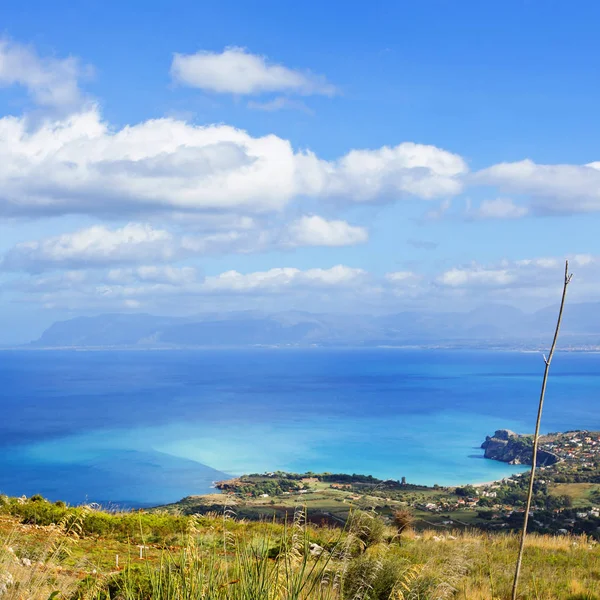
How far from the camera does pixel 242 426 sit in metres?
83.6

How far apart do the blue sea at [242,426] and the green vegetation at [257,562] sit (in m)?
33.8

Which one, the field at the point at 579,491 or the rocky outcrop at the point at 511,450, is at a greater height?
the rocky outcrop at the point at 511,450

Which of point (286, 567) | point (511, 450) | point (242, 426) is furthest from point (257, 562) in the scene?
point (242, 426)

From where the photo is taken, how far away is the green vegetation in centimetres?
344

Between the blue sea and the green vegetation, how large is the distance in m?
33.8

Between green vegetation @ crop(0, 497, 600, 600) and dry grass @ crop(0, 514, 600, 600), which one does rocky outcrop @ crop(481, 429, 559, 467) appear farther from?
dry grass @ crop(0, 514, 600, 600)

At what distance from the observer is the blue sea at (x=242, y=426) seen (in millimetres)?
54531

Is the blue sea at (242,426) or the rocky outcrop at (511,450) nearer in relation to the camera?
the blue sea at (242,426)

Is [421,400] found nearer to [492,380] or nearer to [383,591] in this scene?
[492,380]

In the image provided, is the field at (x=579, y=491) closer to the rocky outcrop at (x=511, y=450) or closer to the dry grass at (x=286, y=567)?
the dry grass at (x=286, y=567)

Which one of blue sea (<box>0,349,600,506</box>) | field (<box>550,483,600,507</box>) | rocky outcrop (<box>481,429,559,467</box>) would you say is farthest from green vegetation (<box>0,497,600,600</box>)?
rocky outcrop (<box>481,429,559,467</box>)

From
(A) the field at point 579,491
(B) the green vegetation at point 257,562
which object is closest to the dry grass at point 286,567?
(B) the green vegetation at point 257,562

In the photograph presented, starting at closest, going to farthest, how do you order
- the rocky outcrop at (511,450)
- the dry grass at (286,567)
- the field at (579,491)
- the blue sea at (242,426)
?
the dry grass at (286,567)
the field at (579,491)
the blue sea at (242,426)
the rocky outcrop at (511,450)

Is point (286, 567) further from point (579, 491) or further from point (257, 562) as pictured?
point (579, 491)
